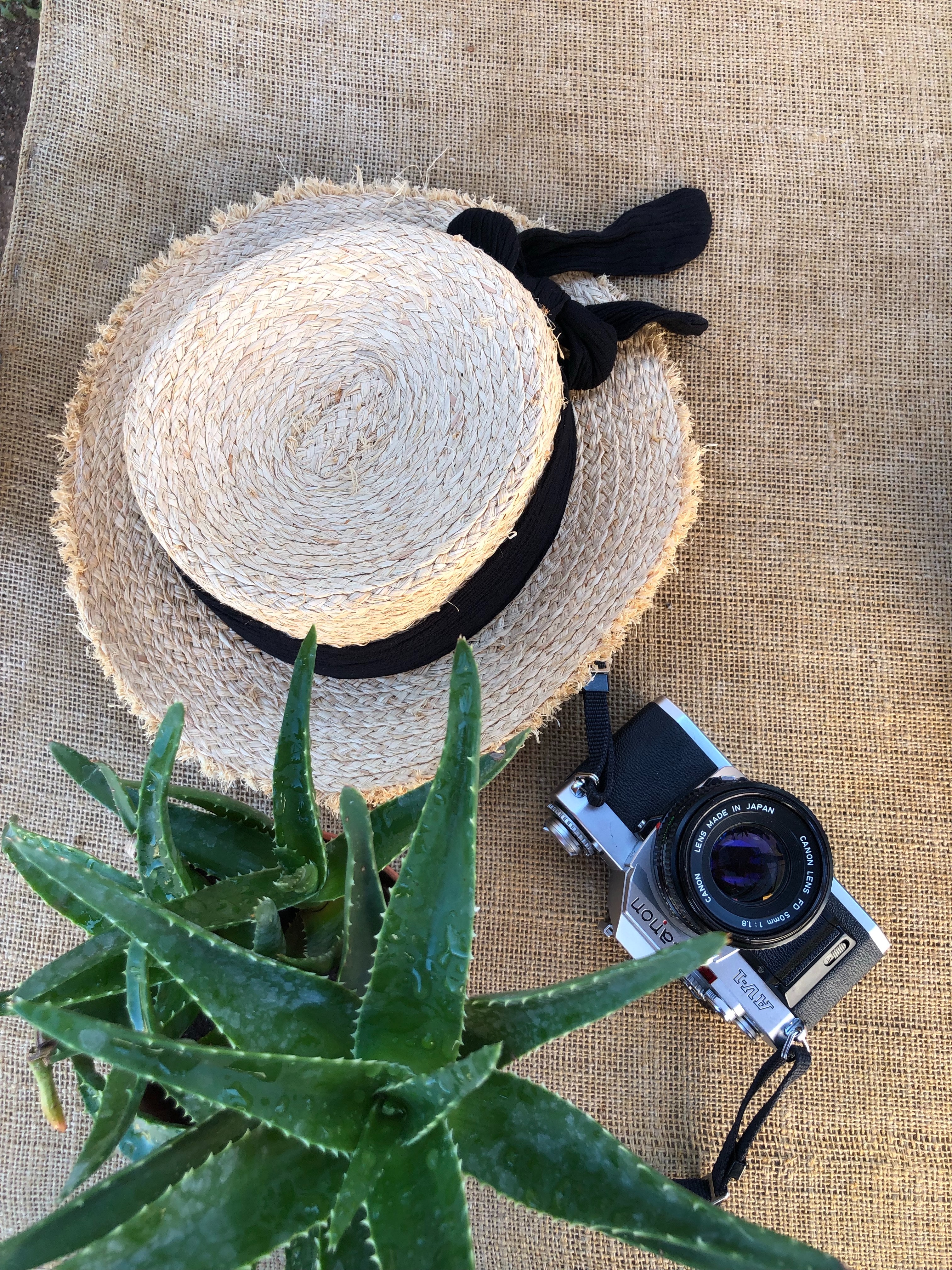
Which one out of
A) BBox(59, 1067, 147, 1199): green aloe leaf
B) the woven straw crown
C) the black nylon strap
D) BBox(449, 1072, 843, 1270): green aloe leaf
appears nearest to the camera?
BBox(449, 1072, 843, 1270): green aloe leaf

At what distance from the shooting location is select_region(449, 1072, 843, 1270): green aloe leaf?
0.27 metres

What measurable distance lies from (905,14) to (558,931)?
95 cm

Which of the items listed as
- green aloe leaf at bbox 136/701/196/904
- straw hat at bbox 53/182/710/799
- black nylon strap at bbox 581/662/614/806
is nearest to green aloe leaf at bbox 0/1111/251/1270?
green aloe leaf at bbox 136/701/196/904

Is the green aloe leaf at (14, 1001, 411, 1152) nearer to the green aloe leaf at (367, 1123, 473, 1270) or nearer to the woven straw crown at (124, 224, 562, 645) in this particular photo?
the green aloe leaf at (367, 1123, 473, 1270)

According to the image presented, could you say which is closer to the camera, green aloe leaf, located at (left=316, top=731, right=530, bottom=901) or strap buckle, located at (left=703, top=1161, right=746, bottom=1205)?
green aloe leaf, located at (left=316, top=731, right=530, bottom=901)

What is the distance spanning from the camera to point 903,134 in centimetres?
90

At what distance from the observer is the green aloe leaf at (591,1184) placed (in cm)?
27

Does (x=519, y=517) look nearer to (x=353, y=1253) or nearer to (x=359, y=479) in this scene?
(x=359, y=479)

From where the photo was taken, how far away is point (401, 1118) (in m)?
0.32

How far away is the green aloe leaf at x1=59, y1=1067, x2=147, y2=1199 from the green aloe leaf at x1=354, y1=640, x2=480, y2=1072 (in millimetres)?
130

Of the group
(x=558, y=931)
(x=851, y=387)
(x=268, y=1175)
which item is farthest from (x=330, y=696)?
(x=851, y=387)

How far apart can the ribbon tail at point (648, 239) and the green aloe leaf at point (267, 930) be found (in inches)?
24.7

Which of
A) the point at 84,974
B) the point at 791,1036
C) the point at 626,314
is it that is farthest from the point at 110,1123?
the point at 626,314

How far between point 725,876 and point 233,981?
17.8 inches
